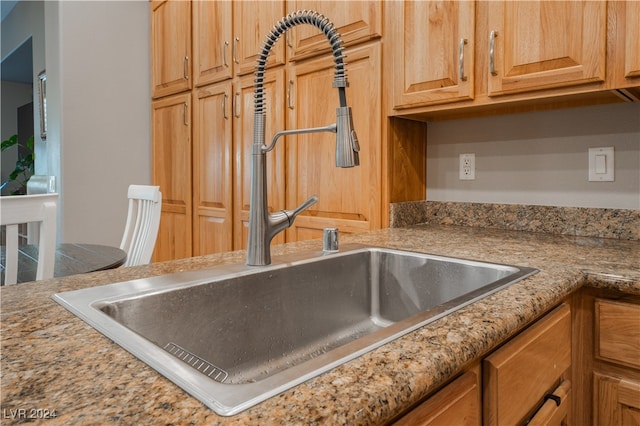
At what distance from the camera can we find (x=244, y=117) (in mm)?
2379

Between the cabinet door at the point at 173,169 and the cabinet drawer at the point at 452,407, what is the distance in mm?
2341

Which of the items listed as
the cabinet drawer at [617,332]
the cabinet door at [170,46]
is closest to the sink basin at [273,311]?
the cabinet drawer at [617,332]

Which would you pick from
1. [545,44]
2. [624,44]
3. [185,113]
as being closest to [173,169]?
[185,113]

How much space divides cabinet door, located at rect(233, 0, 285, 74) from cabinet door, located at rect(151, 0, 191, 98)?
20.1 inches

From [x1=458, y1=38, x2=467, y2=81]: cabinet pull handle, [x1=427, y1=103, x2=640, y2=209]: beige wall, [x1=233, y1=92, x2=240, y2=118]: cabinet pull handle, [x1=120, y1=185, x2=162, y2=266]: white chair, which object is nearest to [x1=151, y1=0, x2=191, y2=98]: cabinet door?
[x1=233, y1=92, x2=240, y2=118]: cabinet pull handle

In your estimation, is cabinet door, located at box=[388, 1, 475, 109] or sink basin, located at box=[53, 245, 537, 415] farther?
cabinet door, located at box=[388, 1, 475, 109]

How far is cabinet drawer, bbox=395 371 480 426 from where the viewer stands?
0.53 m

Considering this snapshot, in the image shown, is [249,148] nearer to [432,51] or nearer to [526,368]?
[432,51]

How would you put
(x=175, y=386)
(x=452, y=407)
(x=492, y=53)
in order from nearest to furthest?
1. (x=175, y=386)
2. (x=452, y=407)
3. (x=492, y=53)

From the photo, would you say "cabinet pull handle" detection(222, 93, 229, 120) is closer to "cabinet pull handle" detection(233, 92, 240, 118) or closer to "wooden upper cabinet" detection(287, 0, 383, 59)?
"cabinet pull handle" detection(233, 92, 240, 118)

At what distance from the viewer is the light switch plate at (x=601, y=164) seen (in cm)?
150

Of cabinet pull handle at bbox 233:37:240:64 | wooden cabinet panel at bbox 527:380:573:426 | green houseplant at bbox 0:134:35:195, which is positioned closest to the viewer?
wooden cabinet panel at bbox 527:380:573:426

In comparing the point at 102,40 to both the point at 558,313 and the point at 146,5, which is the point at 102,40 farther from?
the point at 558,313

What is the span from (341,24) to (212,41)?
102 cm
